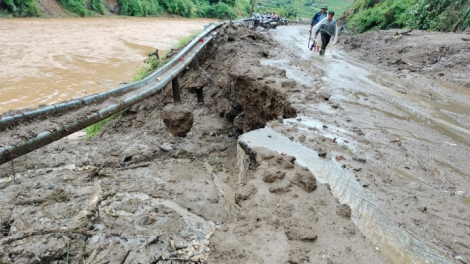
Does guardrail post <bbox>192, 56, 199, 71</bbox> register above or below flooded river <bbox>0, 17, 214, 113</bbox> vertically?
above

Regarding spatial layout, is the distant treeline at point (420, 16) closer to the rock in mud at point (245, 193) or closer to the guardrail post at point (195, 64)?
the guardrail post at point (195, 64)

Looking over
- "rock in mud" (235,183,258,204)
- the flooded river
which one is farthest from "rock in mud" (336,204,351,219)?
the flooded river

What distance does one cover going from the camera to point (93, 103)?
Answer: 272 cm

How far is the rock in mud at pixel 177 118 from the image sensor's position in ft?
13.1

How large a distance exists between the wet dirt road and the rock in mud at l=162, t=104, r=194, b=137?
1475mm

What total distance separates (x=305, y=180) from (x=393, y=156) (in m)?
1.07

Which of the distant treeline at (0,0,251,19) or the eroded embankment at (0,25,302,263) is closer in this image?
the eroded embankment at (0,25,302,263)

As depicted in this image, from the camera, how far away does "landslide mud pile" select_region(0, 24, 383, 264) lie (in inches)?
68.2

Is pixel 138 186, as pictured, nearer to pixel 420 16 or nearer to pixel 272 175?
pixel 272 175

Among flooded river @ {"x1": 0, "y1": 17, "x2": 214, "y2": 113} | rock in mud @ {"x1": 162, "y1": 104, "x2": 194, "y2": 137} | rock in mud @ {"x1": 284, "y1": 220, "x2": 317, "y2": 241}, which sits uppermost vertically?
rock in mud @ {"x1": 284, "y1": 220, "x2": 317, "y2": 241}

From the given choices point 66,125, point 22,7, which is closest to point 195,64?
point 66,125

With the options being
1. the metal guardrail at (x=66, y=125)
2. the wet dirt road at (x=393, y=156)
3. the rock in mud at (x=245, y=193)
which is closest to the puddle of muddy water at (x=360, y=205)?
the wet dirt road at (x=393, y=156)

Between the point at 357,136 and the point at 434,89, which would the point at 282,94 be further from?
the point at 434,89

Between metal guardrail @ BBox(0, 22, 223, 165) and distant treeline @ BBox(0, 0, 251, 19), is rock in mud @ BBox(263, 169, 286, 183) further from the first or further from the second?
distant treeline @ BBox(0, 0, 251, 19)
